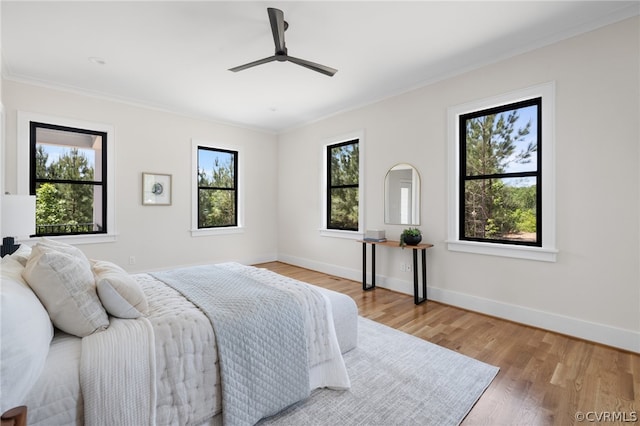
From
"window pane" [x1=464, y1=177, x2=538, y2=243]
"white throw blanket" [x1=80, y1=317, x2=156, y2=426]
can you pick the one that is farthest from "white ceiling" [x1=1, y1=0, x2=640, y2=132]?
"white throw blanket" [x1=80, y1=317, x2=156, y2=426]

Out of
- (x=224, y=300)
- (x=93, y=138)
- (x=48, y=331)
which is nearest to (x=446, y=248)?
(x=224, y=300)

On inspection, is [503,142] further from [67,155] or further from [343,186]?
[67,155]

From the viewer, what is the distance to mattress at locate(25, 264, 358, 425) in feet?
3.78

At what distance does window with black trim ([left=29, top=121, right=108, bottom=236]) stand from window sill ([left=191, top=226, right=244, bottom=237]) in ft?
4.22

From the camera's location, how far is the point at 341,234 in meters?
4.94

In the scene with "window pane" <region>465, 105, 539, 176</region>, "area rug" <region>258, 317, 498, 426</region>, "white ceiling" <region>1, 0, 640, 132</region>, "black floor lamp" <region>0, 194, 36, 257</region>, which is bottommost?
"area rug" <region>258, 317, 498, 426</region>

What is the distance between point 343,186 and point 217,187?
2.34 meters

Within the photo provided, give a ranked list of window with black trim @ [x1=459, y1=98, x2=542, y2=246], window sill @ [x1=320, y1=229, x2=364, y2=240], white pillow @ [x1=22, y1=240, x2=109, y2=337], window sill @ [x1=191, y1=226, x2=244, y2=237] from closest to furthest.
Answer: white pillow @ [x1=22, y1=240, x2=109, y2=337]
window with black trim @ [x1=459, y1=98, x2=542, y2=246]
window sill @ [x1=320, y1=229, x2=364, y2=240]
window sill @ [x1=191, y1=226, x2=244, y2=237]

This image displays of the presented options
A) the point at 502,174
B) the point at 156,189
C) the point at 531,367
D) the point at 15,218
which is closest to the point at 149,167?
the point at 156,189

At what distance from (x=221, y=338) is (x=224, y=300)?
0.35 m

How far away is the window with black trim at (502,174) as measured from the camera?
3.05m

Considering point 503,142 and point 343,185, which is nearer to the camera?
point 503,142

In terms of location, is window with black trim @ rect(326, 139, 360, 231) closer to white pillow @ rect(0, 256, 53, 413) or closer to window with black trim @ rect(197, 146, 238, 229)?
window with black trim @ rect(197, 146, 238, 229)

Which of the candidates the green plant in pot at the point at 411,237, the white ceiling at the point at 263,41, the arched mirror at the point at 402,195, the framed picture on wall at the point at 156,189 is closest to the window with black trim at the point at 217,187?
the framed picture on wall at the point at 156,189
